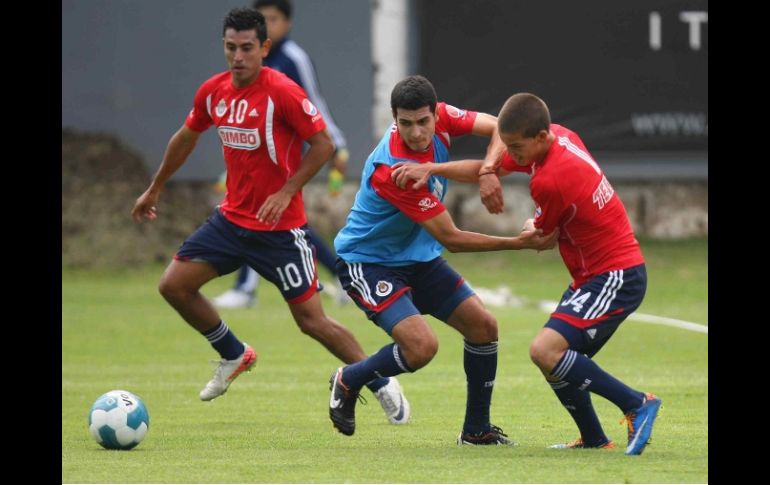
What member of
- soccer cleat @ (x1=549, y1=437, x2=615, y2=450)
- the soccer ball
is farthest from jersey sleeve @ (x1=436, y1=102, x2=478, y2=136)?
the soccer ball

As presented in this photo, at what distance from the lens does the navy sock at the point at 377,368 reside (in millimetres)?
7336

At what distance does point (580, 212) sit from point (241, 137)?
→ 258 centimetres

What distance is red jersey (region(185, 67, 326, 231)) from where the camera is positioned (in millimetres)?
8508

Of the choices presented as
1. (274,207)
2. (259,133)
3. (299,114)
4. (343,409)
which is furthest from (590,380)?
(259,133)

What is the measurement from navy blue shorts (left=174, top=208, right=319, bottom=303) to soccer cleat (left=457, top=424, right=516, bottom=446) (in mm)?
1681

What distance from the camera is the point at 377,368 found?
7.41m

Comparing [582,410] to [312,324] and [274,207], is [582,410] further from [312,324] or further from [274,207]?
[274,207]

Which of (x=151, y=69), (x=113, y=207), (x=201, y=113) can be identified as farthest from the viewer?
(x=151, y=69)

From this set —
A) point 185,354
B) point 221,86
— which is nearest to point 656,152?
point 185,354

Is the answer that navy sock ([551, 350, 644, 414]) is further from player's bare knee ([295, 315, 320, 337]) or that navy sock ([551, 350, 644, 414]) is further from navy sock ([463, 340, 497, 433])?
player's bare knee ([295, 315, 320, 337])

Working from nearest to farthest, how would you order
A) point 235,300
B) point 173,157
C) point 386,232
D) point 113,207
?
point 386,232
point 173,157
point 235,300
point 113,207

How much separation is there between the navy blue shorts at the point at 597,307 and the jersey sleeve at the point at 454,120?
1285 millimetres

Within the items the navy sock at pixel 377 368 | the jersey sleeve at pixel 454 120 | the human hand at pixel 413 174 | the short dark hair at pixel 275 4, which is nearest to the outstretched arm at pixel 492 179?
the jersey sleeve at pixel 454 120

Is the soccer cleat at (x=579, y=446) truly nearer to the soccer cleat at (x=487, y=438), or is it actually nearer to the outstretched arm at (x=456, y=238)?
the soccer cleat at (x=487, y=438)
